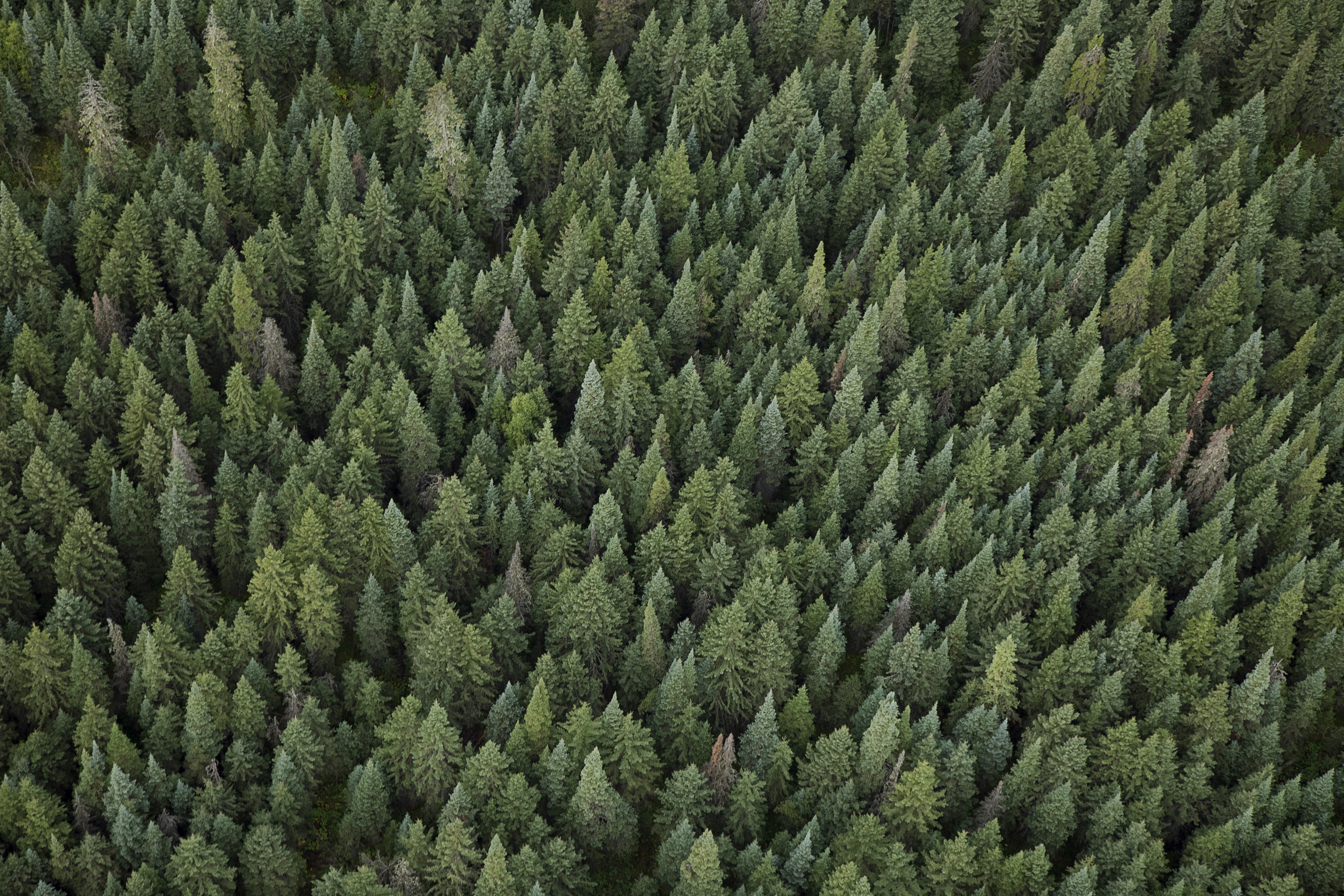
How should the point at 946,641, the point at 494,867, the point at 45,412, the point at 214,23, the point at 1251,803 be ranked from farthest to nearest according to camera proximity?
the point at 214,23 < the point at 45,412 < the point at 946,641 < the point at 1251,803 < the point at 494,867

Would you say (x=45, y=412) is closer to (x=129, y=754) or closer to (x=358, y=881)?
(x=129, y=754)

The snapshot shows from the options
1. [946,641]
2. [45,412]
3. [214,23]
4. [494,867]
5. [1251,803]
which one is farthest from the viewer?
[214,23]

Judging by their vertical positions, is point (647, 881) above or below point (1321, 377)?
below

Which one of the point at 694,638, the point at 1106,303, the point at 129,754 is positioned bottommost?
the point at 129,754

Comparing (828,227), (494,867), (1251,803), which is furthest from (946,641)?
(828,227)

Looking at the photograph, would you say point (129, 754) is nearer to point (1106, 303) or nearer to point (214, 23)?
point (214, 23)

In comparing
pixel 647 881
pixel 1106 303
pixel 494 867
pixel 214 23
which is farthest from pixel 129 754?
pixel 1106 303

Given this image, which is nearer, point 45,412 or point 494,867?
point 494,867
